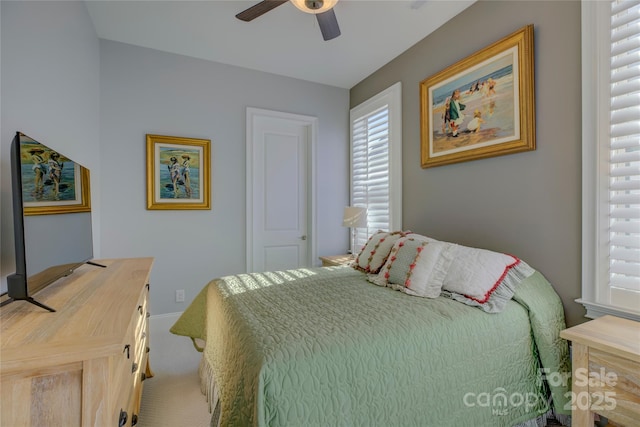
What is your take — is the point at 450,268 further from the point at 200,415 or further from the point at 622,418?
the point at 200,415

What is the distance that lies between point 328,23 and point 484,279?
1.92 m

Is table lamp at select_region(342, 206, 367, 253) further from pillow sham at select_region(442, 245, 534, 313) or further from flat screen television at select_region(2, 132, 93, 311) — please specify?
flat screen television at select_region(2, 132, 93, 311)

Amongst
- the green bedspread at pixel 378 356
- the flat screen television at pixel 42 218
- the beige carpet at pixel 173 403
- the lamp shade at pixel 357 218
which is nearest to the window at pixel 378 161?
the lamp shade at pixel 357 218

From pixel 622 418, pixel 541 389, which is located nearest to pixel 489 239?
pixel 541 389

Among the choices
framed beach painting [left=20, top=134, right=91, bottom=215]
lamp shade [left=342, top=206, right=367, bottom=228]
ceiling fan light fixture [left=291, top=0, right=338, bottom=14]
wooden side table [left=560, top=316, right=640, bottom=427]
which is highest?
ceiling fan light fixture [left=291, top=0, right=338, bottom=14]

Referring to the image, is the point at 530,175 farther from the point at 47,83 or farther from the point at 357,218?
the point at 47,83

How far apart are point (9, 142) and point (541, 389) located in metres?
2.71

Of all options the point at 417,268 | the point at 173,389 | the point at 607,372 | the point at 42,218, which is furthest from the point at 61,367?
the point at 607,372

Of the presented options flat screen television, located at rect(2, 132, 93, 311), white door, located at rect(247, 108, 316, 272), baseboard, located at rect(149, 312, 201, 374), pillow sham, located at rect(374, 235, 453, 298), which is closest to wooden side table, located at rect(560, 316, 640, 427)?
pillow sham, located at rect(374, 235, 453, 298)

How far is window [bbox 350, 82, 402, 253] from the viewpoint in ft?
10.1

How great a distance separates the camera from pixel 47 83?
1588mm

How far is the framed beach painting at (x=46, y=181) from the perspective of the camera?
40.7 inches

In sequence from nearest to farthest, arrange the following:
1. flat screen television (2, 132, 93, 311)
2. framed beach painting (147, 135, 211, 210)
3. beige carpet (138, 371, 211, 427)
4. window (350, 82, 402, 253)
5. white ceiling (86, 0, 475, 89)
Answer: flat screen television (2, 132, 93, 311), beige carpet (138, 371, 211, 427), white ceiling (86, 0, 475, 89), framed beach painting (147, 135, 211, 210), window (350, 82, 402, 253)

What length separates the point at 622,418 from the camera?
1.18 m
